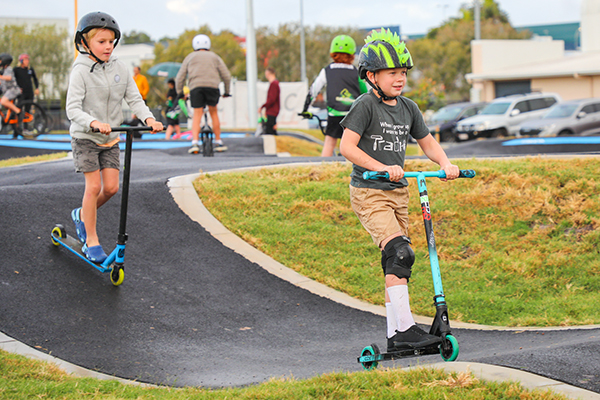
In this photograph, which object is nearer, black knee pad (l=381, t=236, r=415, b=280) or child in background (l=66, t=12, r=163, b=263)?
black knee pad (l=381, t=236, r=415, b=280)

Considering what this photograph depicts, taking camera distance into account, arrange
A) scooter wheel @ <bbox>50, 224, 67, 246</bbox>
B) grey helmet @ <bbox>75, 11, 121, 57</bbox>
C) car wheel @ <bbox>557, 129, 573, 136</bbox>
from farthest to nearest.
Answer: car wheel @ <bbox>557, 129, 573, 136</bbox>
scooter wheel @ <bbox>50, 224, 67, 246</bbox>
grey helmet @ <bbox>75, 11, 121, 57</bbox>

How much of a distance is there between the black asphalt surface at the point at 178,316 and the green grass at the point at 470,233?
0.44 meters

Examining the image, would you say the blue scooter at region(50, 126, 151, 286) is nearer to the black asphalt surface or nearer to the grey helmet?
the black asphalt surface

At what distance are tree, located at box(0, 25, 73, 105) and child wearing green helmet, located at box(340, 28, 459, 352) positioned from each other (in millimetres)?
48397

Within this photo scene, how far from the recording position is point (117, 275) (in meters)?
5.57

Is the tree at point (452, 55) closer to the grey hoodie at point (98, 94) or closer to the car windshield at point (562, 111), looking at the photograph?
the car windshield at point (562, 111)

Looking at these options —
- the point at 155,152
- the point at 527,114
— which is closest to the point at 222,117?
the point at 527,114

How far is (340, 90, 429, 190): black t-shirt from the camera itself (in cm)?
400

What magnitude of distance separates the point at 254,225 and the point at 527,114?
22.4 meters

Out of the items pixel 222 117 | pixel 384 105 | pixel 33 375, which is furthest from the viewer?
pixel 222 117

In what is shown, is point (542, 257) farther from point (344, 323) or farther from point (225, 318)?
point (225, 318)

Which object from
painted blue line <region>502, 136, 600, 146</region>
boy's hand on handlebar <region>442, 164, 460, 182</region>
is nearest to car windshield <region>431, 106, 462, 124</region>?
painted blue line <region>502, 136, 600, 146</region>

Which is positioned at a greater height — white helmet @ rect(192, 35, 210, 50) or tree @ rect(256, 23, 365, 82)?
tree @ rect(256, 23, 365, 82)

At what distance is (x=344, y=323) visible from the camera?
5.65 meters
